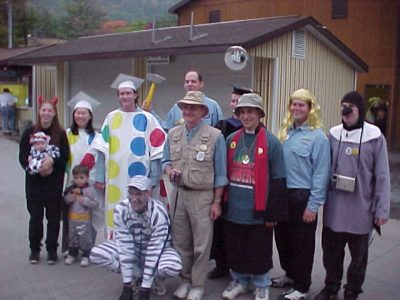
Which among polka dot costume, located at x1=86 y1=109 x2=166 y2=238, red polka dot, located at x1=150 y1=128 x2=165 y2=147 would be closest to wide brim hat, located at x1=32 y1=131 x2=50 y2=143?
polka dot costume, located at x1=86 y1=109 x2=166 y2=238

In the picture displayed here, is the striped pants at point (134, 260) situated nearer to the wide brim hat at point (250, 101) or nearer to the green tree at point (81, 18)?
the wide brim hat at point (250, 101)

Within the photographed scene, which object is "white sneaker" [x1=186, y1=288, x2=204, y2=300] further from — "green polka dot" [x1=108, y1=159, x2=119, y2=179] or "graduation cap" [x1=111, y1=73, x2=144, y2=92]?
"graduation cap" [x1=111, y1=73, x2=144, y2=92]

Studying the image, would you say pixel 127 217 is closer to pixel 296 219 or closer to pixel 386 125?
pixel 296 219

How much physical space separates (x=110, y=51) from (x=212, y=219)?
10713 millimetres

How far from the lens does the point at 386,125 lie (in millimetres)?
18453

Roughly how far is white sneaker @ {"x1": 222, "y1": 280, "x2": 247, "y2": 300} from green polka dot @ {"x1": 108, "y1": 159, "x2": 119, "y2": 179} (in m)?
1.52

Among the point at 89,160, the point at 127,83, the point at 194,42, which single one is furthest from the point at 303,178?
the point at 194,42

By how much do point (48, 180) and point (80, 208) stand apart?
0.44m

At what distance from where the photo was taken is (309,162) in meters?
4.75

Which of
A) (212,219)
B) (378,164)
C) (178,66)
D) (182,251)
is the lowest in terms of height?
(182,251)

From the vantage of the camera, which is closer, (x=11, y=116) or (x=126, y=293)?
(x=126, y=293)

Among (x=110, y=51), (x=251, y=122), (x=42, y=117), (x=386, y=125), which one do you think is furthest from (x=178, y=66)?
(x=251, y=122)

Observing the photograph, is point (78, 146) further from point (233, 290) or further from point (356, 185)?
point (356, 185)

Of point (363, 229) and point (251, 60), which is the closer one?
point (363, 229)
